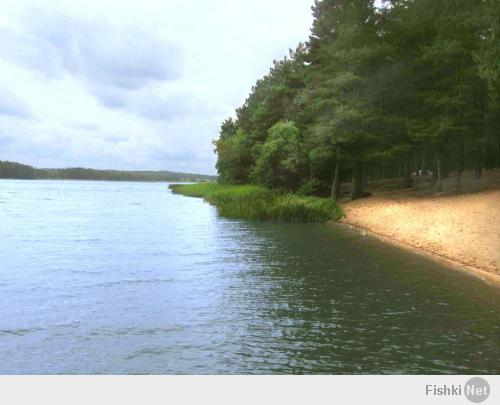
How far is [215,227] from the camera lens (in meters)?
34.8

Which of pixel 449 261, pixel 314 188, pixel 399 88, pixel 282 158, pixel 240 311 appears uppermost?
pixel 399 88

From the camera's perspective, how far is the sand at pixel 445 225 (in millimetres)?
20141

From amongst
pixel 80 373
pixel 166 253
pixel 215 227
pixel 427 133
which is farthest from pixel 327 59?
pixel 80 373

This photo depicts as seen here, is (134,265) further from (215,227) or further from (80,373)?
(215,227)

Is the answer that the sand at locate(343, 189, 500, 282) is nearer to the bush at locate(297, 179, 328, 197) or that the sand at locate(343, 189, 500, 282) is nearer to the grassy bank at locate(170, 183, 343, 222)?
the grassy bank at locate(170, 183, 343, 222)

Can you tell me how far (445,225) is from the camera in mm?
25375

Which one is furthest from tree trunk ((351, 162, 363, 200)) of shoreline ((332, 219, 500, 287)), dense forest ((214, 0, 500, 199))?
shoreline ((332, 219, 500, 287))

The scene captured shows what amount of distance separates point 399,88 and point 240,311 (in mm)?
31352

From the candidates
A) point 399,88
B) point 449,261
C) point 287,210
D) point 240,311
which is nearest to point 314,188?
point 287,210

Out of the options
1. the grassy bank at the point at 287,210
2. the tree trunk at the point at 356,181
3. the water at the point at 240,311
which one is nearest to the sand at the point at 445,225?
→ the water at the point at 240,311

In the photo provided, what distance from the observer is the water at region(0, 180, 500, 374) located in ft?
30.1

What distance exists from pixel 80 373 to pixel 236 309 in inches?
208

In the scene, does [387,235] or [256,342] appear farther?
[387,235]

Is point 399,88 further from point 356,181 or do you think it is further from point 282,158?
point 282,158
